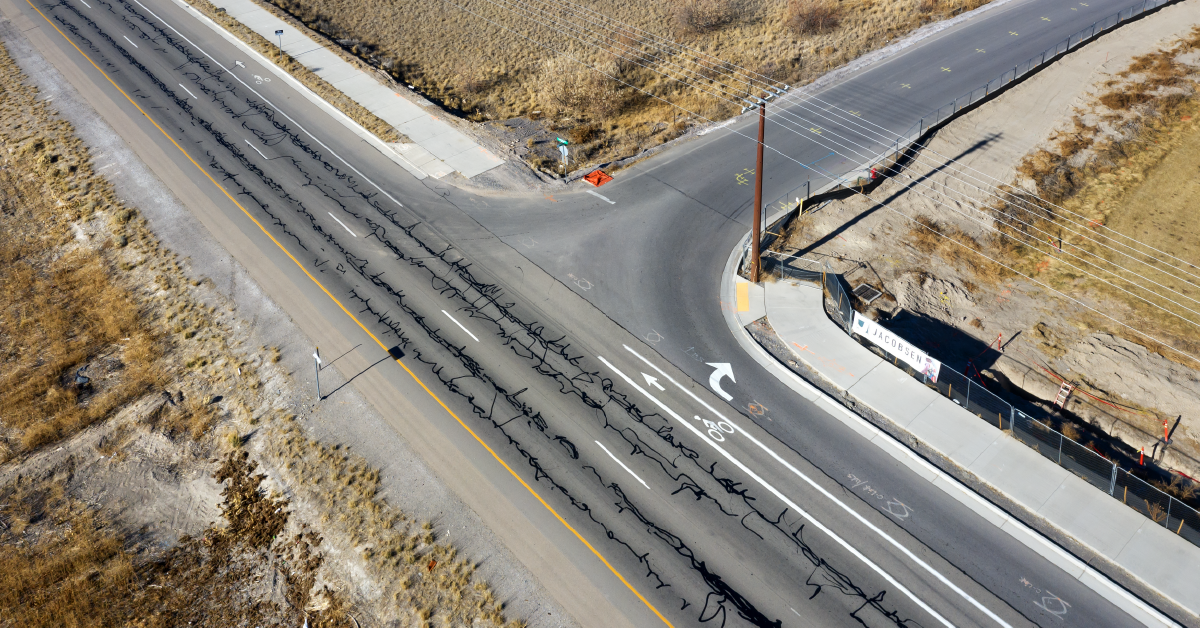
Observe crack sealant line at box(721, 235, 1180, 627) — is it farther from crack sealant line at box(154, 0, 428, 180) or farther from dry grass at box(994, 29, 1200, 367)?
crack sealant line at box(154, 0, 428, 180)

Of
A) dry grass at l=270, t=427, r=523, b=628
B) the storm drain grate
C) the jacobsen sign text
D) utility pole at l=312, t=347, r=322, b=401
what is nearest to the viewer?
dry grass at l=270, t=427, r=523, b=628

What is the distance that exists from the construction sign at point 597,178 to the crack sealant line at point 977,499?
975cm

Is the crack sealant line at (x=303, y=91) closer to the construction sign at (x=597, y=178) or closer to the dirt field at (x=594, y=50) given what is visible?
the dirt field at (x=594, y=50)

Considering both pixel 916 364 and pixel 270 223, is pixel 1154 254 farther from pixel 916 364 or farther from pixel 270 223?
pixel 270 223

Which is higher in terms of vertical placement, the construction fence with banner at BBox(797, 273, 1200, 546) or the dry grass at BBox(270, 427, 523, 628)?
the dry grass at BBox(270, 427, 523, 628)

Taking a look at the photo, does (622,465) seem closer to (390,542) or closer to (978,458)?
(390,542)

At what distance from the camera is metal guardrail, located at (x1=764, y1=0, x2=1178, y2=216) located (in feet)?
103

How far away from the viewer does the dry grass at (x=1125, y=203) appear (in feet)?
88.1

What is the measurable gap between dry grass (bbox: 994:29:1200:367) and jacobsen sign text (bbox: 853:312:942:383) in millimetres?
8274

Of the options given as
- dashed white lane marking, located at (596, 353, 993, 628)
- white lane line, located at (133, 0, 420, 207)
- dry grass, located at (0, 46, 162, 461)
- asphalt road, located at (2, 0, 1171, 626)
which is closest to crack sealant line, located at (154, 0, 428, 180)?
white lane line, located at (133, 0, 420, 207)

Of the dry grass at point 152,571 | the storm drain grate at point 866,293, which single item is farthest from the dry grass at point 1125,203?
the dry grass at point 152,571

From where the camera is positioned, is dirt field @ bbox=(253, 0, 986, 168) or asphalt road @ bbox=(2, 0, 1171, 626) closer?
asphalt road @ bbox=(2, 0, 1171, 626)

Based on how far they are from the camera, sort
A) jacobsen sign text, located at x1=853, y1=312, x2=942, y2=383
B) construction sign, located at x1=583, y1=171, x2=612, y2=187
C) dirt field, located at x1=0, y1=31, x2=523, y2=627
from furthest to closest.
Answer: construction sign, located at x1=583, y1=171, x2=612, y2=187
jacobsen sign text, located at x1=853, y1=312, x2=942, y2=383
dirt field, located at x1=0, y1=31, x2=523, y2=627

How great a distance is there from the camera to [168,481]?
831 inches
